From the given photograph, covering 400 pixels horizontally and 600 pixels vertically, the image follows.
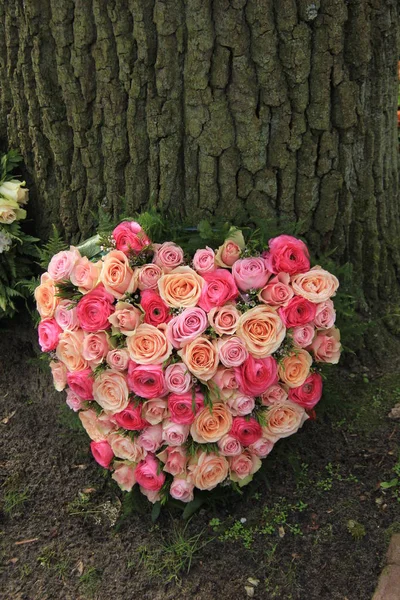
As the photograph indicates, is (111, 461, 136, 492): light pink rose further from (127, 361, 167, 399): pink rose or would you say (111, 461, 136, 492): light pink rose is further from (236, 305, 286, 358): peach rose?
(236, 305, 286, 358): peach rose

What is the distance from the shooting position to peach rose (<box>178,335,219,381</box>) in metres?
2.14

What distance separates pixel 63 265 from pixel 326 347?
99cm

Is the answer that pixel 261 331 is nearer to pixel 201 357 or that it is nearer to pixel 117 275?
pixel 201 357

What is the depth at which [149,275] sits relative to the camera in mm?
2248

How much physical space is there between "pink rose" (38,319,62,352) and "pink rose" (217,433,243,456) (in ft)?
2.31

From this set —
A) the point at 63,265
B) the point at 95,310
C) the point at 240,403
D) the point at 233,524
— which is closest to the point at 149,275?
the point at 95,310

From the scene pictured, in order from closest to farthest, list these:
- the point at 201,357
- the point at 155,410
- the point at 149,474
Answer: the point at 201,357 → the point at 155,410 → the point at 149,474

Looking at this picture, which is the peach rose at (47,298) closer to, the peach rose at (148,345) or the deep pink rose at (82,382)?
the deep pink rose at (82,382)

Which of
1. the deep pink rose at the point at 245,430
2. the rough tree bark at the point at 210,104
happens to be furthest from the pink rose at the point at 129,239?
the deep pink rose at the point at 245,430

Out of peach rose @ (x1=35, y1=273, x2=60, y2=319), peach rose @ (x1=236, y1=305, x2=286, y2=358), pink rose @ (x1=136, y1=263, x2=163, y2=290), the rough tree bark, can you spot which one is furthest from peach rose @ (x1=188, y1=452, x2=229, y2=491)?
the rough tree bark

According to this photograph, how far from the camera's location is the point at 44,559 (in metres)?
2.41

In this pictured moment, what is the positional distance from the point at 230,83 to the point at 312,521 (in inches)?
64.4

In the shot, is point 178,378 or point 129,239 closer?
point 178,378

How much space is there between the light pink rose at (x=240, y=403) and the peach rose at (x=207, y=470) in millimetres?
204
